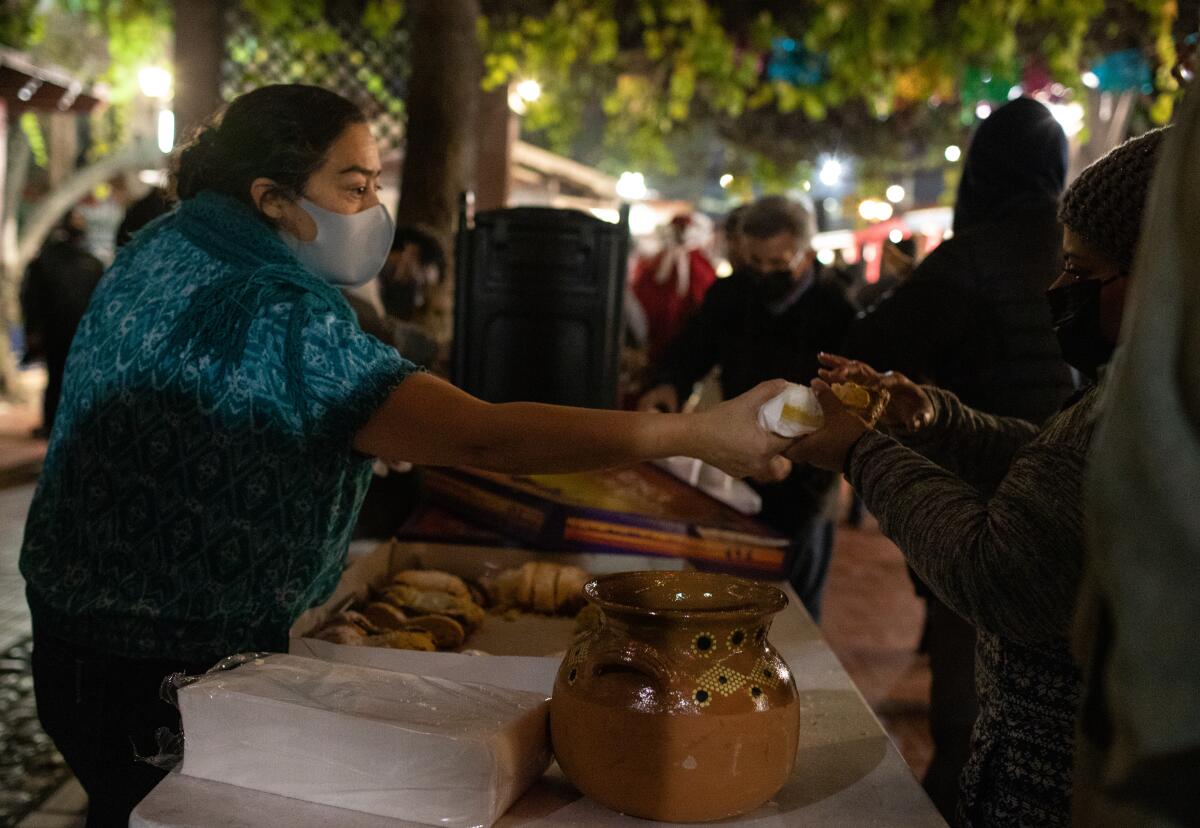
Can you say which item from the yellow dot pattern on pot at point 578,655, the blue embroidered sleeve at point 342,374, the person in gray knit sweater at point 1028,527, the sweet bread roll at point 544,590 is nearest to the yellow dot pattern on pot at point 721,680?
the yellow dot pattern on pot at point 578,655

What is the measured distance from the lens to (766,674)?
1.33 metres

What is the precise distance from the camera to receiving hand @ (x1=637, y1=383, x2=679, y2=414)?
154 inches

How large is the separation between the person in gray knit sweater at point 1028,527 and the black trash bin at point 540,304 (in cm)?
218

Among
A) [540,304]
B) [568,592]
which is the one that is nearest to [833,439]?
[568,592]

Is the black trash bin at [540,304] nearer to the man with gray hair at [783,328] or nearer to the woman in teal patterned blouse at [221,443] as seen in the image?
the man with gray hair at [783,328]

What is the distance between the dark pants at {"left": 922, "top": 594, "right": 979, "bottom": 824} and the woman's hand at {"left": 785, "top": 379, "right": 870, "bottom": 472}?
144 cm

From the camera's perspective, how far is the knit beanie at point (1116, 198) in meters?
1.42

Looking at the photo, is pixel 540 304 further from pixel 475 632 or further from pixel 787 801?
pixel 787 801

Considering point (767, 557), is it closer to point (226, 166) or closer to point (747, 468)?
point (747, 468)

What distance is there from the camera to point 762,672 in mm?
1325

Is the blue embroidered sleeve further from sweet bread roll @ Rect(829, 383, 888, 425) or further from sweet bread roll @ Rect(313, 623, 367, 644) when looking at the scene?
sweet bread roll @ Rect(829, 383, 888, 425)

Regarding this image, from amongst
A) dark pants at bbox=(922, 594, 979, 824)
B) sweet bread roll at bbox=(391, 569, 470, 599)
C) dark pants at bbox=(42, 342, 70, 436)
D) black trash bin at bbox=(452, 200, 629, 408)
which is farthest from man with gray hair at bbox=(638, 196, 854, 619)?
dark pants at bbox=(42, 342, 70, 436)

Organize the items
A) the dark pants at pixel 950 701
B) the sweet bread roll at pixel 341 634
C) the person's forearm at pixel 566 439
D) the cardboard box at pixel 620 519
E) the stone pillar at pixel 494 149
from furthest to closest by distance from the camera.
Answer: the stone pillar at pixel 494 149 → the dark pants at pixel 950 701 → the cardboard box at pixel 620 519 → the sweet bread roll at pixel 341 634 → the person's forearm at pixel 566 439

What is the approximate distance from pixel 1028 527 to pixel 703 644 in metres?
0.43
